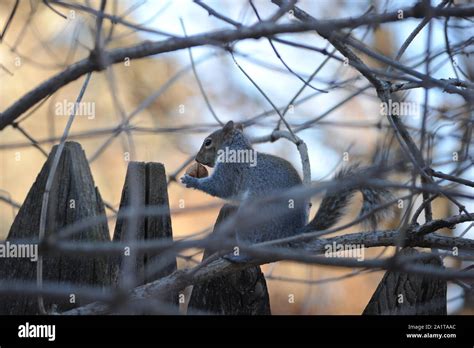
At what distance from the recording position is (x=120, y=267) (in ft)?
4.93

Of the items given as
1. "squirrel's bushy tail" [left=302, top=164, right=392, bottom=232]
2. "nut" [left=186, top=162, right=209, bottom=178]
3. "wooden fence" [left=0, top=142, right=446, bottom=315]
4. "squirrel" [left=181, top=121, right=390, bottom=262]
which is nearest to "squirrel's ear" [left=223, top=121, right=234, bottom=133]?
"squirrel" [left=181, top=121, right=390, bottom=262]

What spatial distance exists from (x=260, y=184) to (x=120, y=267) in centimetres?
117

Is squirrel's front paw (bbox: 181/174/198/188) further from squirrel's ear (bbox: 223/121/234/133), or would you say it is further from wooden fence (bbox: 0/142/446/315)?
wooden fence (bbox: 0/142/446/315)

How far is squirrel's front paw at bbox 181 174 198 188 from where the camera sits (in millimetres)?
2639

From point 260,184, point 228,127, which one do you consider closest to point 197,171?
point 260,184

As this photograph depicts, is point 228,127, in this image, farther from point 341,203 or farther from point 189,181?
point 341,203

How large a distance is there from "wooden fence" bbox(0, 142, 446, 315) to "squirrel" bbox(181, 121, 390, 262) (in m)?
0.33

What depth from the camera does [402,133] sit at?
1561mm

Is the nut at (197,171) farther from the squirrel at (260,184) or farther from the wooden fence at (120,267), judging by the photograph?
the wooden fence at (120,267)

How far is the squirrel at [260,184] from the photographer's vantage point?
215 centimetres

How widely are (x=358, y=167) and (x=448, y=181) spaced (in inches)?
26.6

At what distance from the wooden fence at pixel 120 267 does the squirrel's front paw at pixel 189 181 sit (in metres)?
1.04
